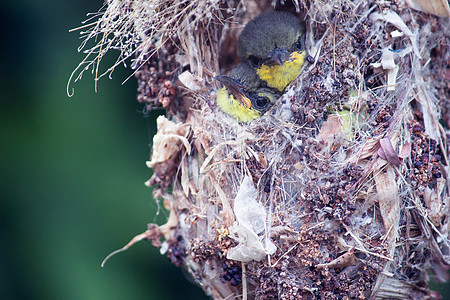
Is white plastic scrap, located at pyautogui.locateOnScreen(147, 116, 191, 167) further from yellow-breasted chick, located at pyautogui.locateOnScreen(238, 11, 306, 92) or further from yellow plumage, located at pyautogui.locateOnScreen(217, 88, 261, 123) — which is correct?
yellow-breasted chick, located at pyautogui.locateOnScreen(238, 11, 306, 92)

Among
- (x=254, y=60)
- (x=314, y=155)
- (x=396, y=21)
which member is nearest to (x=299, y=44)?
(x=254, y=60)

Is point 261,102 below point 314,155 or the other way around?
the other way around

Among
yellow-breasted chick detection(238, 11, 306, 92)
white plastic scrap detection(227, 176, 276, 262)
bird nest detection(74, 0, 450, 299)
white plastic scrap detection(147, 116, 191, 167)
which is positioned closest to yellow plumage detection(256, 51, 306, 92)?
yellow-breasted chick detection(238, 11, 306, 92)

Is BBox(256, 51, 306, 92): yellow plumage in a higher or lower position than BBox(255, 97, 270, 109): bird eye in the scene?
higher

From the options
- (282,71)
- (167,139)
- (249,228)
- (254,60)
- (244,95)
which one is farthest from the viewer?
(254,60)

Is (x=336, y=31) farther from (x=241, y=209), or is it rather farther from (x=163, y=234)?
(x=163, y=234)

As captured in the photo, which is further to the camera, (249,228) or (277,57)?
(277,57)

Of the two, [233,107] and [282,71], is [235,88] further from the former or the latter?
[282,71]
